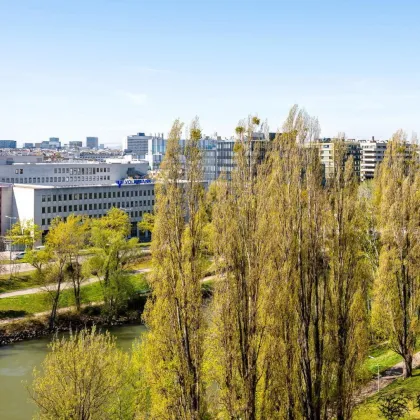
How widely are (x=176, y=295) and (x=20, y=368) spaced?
729 inches

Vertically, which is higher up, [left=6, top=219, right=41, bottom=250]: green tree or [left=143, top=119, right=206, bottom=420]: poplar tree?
[left=143, top=119, right=206, bottom=420]: poplar tree

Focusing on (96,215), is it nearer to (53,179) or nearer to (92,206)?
(92,206)

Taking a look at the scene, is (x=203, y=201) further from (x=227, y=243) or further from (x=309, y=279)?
(x=309, y=279)

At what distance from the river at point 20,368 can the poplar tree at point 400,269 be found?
1493 centimetres

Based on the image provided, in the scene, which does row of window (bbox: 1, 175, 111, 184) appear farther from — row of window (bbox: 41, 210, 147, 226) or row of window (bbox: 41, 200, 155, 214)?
row of window (bbox: 41, 210, 147, 226)

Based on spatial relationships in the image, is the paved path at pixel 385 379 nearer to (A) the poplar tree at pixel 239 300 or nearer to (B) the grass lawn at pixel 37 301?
(A) the poplar tree at pixel 239 300

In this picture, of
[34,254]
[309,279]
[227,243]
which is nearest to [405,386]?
[309,279]

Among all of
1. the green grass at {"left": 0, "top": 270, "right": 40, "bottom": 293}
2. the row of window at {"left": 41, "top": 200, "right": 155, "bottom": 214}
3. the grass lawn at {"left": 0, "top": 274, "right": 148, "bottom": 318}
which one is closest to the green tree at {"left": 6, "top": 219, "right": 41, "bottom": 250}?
the green grass at {"left": 0, "top": 270, "right": 40, "bottom": 293}

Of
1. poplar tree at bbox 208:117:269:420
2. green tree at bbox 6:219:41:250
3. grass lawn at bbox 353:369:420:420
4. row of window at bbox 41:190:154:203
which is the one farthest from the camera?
row of window at bbox 41:190:154:203

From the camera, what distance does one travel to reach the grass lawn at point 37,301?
40688mm

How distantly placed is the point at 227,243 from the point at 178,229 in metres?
1.46

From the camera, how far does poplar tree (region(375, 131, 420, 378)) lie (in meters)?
24.3

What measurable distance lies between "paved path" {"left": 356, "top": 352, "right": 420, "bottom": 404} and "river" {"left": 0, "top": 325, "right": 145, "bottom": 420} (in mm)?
13480

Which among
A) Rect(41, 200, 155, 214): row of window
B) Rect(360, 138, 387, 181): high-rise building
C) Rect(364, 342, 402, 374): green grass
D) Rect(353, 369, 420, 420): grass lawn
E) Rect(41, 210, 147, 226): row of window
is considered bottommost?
Rect(364, 342, 402, 374): green grass
